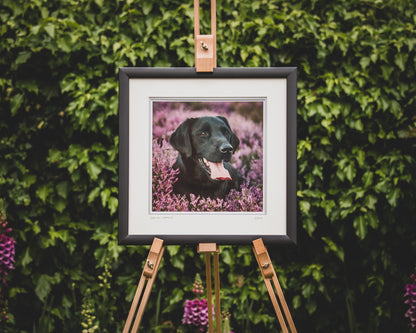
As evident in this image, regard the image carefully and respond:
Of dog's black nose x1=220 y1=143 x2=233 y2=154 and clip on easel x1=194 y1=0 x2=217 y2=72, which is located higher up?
clip on easel x1=194 y1=0 x2=217 y2=72

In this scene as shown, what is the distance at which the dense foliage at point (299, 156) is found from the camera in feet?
6.28

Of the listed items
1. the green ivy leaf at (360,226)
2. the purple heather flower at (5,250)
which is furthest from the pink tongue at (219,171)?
the purple heather flower at (5,250)

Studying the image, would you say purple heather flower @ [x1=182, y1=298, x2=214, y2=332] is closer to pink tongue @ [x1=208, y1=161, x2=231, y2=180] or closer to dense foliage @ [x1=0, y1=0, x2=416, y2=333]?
dense foliage @ [x1=0, y1=0, x2=416, y2=333]

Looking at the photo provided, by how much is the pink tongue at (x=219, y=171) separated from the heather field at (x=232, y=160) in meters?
0.04


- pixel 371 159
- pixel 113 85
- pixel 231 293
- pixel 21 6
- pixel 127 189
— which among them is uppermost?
pixel 21 6

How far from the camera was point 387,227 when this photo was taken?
196 cm

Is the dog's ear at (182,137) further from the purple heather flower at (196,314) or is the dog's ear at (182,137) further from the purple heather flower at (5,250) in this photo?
the purple heather flower at (5,250)

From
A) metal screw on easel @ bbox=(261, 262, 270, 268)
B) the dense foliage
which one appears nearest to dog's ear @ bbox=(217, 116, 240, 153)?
metal screw on easel @ bbox=(261, 262, 270, 268)

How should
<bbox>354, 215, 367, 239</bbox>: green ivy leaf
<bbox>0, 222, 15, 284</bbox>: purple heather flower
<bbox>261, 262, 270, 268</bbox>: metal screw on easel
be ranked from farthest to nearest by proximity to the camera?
<bbox>354, 215, 367, 239</bbox>: green ivy leaf, <bbox>0, 222, 15, 284</bbox>: purple heather flower, <bbox>261, 262, 270, 268</bbox>: metal screw on easel

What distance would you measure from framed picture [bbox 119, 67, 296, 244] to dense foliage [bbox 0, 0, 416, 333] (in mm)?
744

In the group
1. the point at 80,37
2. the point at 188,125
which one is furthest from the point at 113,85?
the point at 188,125

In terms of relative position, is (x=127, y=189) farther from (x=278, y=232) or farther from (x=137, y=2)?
(x=137, y=2)

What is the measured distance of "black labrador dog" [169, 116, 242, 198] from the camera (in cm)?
123

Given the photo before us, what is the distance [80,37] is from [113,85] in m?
A: 0.36
